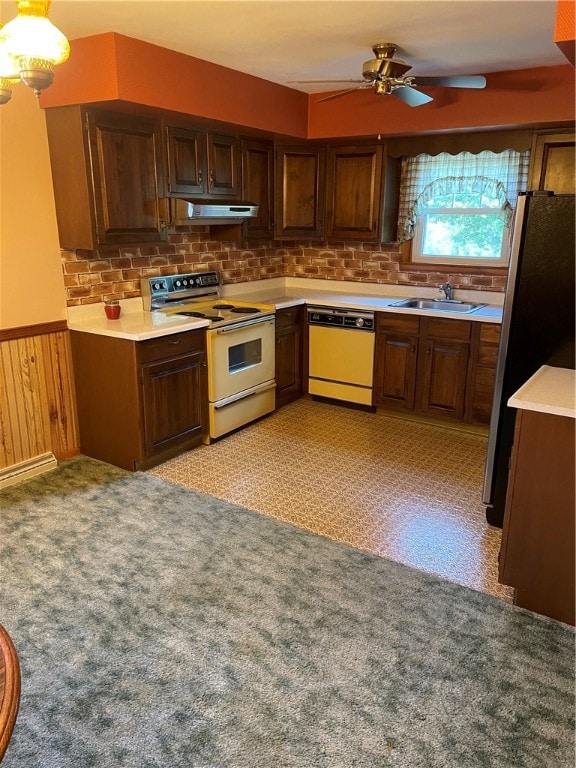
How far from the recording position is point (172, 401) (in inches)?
148

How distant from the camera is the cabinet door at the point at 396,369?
4465mm

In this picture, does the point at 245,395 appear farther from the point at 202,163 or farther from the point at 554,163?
A: the point at 554,163

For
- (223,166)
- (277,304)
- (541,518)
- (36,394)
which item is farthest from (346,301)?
(541,518)

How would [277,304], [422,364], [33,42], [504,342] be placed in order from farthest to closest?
1. [277,304]
2. [422,364]
3. [504,342]
4. [33,42]

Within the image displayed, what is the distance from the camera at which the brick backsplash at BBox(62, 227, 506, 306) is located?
385 centimetres

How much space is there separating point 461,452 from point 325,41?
2719 mm

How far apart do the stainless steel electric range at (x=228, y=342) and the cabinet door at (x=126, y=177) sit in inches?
22.3

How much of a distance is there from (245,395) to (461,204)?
2282 mm

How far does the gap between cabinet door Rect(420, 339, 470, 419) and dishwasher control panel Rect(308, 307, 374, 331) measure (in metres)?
0.50

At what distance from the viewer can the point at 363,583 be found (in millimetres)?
2604

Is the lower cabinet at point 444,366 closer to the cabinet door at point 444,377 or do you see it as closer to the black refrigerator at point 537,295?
the cabinet door at point 444,377

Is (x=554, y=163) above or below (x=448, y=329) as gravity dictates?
above

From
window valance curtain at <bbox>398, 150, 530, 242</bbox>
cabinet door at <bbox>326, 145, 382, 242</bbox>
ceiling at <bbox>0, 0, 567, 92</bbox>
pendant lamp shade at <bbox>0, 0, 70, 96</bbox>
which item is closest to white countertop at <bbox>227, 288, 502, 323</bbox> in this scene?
cabinet door at <bbox>326, 145, 382, 242</bbox>

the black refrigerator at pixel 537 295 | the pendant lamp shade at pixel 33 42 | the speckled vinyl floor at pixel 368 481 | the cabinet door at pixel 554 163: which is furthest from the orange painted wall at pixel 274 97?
the speckled vinyl floor at pixel 368 481
